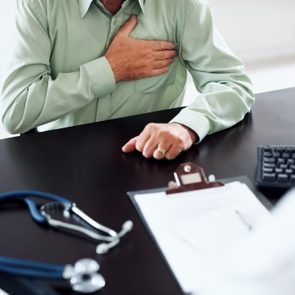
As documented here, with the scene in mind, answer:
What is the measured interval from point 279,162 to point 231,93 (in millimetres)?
325

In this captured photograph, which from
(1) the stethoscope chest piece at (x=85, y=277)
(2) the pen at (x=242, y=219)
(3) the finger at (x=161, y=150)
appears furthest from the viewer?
(3) the finger at (x=161, y=150)

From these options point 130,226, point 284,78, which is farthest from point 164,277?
point 284,78

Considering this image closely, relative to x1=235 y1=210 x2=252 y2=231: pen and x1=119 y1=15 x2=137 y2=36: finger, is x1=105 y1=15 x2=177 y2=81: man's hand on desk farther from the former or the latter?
x1=235 y1=210 x2=252 y2=231: pen

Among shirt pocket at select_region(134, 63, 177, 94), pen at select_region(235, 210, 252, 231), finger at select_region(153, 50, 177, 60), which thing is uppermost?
finger at select_region(153, 50, 177, 60)

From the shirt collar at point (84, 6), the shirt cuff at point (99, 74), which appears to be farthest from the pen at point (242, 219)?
the shirt collar at point (84, 6)

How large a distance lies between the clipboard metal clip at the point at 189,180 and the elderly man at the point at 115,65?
0.18 meters

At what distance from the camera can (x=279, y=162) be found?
0.92m

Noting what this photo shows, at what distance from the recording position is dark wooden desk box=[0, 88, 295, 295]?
2.33 feet

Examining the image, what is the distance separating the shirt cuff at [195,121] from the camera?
1071mm

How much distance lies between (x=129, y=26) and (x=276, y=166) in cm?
58

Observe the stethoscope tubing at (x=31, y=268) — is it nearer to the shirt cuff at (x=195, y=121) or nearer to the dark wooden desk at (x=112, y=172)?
the dark wooden desk at (x=112, y=172)

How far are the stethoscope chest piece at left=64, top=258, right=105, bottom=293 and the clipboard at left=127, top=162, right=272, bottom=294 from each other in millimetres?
105

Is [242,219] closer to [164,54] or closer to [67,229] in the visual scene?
[67,229]

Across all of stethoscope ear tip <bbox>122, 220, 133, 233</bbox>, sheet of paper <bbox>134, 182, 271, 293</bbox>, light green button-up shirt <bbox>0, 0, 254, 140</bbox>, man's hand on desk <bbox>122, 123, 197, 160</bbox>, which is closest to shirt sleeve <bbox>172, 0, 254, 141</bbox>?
light green button-up shirt <bbox>0, 0, 254, 140</bbox>
